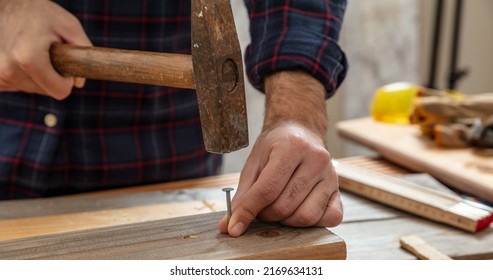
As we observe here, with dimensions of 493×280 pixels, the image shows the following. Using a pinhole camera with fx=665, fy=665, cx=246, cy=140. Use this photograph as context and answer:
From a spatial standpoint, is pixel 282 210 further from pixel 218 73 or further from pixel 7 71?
pixel 7 71

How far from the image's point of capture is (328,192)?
0.92m

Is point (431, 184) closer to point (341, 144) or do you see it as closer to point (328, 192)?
point (328, 192)

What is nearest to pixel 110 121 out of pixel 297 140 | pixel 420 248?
pixel 297 140

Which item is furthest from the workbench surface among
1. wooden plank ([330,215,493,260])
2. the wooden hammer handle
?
the wooden hammer handle

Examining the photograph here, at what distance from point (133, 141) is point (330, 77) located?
0.43 metres

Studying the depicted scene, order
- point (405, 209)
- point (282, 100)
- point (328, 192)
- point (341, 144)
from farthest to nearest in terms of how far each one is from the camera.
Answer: point (341, 144) < point (405, 209) < point (282, 100) < point (328, 192)

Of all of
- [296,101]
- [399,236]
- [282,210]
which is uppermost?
[296,101]

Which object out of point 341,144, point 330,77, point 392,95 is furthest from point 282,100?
point 341,144

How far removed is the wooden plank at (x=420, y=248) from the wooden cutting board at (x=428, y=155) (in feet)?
1.02

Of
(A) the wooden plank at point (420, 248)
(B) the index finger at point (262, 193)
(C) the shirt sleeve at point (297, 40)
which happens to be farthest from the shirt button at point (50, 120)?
(A) the wooden plank at point (420, 248)

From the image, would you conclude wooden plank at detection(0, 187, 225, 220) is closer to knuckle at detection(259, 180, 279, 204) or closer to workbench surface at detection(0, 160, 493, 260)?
workbench surface at detection(0, 160, 493, 260)

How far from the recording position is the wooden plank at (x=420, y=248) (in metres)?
1.00

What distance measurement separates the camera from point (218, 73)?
2.61 feet

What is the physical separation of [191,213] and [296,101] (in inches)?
10.7
